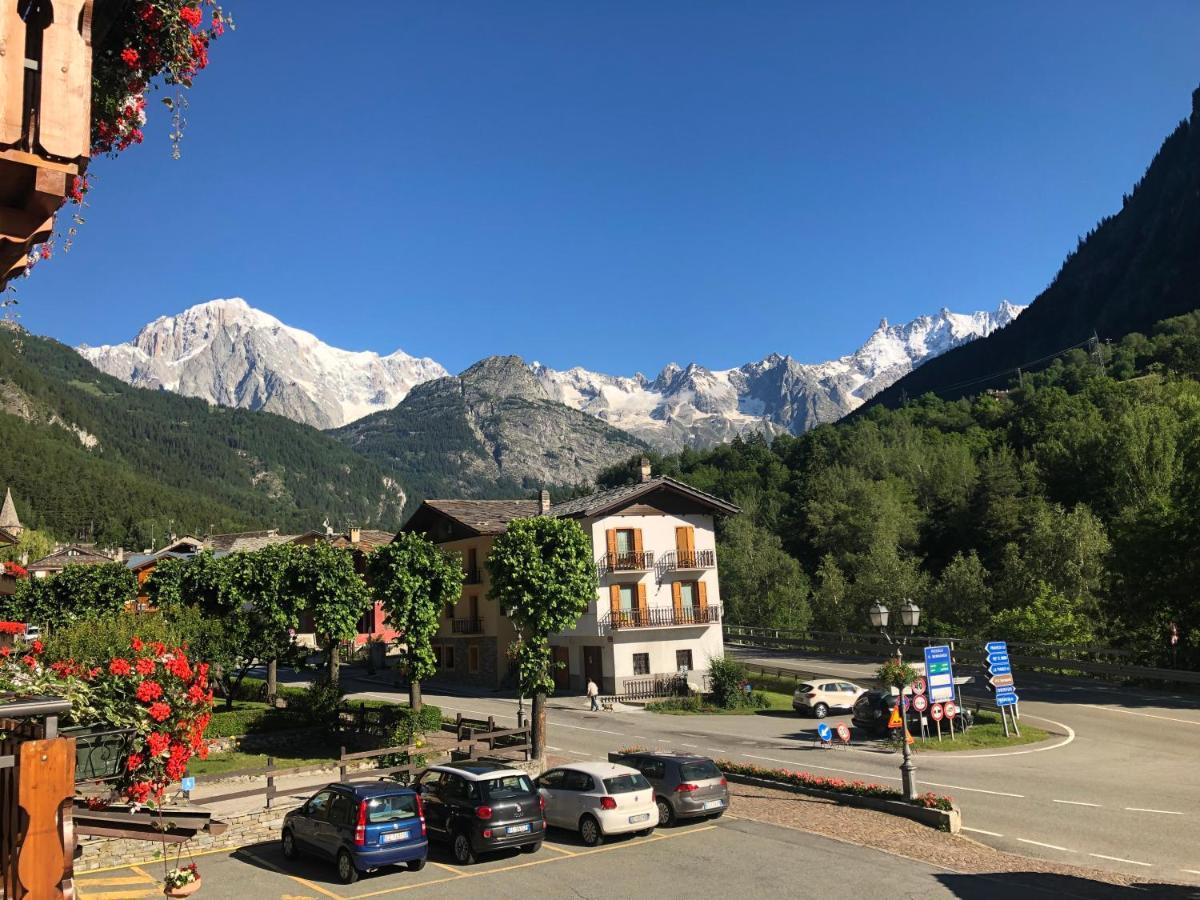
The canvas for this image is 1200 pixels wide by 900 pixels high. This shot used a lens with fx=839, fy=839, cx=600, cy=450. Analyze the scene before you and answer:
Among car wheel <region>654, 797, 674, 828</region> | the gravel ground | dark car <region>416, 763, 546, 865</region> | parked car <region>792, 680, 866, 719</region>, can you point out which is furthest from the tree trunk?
parked car <region>792, 680, 866, 719</region>

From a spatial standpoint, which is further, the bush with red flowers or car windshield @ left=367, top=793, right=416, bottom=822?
car windshield @ left=367, top=793, right=416, bottom=822

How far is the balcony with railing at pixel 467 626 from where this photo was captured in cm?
5009

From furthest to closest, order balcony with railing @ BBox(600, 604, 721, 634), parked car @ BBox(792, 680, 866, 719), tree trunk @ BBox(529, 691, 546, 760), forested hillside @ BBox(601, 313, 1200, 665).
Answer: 1. balcony with railing @ BBox(600, 604, 721, 634)
2. forested hillside @ BBox(601, 313, 1200, 665)
3. parked car @ BBox(792, 680, 866, 719)
4. tree trunk @ BBox(529, 691, 546, 760)

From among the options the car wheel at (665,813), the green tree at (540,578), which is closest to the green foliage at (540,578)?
the green tree at (540,578)

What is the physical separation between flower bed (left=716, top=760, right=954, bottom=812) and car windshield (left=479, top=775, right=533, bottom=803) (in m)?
8.14

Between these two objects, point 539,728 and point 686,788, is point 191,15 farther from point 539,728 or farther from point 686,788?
point 539,728

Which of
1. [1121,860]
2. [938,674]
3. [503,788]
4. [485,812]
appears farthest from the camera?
[938,674]

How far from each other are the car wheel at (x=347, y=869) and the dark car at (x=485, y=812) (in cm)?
225

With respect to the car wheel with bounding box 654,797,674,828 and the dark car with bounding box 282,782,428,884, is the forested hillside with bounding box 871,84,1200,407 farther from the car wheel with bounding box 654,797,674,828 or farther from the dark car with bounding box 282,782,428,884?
the dark car with bounding box 282,782,428,884

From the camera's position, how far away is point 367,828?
15.8 metres

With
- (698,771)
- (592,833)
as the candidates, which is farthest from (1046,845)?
(592,833)

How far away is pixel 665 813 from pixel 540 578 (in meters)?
10.1

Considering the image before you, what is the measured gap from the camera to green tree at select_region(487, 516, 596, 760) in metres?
27.8

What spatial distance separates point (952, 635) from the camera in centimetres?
5519
